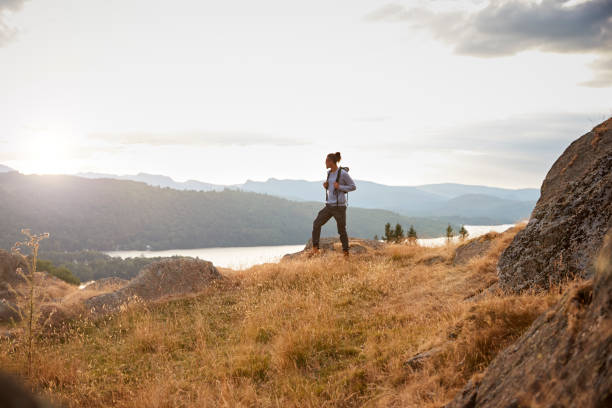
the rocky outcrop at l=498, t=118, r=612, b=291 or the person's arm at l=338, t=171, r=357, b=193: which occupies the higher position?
the person's arm at l=338, t=171, r=357, b=193

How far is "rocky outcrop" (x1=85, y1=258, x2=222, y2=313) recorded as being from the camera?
9516mm

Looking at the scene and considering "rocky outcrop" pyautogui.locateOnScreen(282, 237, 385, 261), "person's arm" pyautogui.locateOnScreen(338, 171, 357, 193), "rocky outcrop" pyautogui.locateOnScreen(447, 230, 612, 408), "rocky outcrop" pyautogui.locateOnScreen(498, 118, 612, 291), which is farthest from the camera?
"rocky outcrop" pyautogui.locateOnScreen(282, 237, 385, 261)

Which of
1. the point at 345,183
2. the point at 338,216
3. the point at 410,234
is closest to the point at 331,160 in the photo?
the point at 345,183

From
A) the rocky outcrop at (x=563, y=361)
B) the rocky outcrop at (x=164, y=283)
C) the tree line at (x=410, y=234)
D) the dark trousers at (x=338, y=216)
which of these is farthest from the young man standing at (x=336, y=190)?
the rocky outcrop at (x=563, y=361)

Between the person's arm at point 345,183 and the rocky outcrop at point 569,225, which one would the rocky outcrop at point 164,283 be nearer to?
the person's arm at point 345,183

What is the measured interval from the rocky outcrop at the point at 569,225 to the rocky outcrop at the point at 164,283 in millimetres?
7571

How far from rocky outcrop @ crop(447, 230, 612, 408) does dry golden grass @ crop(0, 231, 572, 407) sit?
0.61 metres

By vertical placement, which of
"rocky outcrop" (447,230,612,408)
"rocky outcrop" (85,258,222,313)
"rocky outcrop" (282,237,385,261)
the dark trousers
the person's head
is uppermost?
the person's head

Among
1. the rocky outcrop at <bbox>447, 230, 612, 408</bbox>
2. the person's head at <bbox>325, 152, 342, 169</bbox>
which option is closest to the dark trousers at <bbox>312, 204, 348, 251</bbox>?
the person's head at <bbox>325, 152, 342, 169</bbox>

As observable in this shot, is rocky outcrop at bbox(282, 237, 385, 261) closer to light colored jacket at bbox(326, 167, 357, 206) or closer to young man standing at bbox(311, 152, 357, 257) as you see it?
young man standing at bbox(311, 152, 357, 257)

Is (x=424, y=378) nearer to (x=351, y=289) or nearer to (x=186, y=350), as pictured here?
(x=186, y=350)

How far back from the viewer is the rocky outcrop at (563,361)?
175cm

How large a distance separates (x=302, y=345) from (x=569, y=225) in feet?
12.1

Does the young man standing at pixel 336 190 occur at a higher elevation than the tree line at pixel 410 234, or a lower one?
higher
